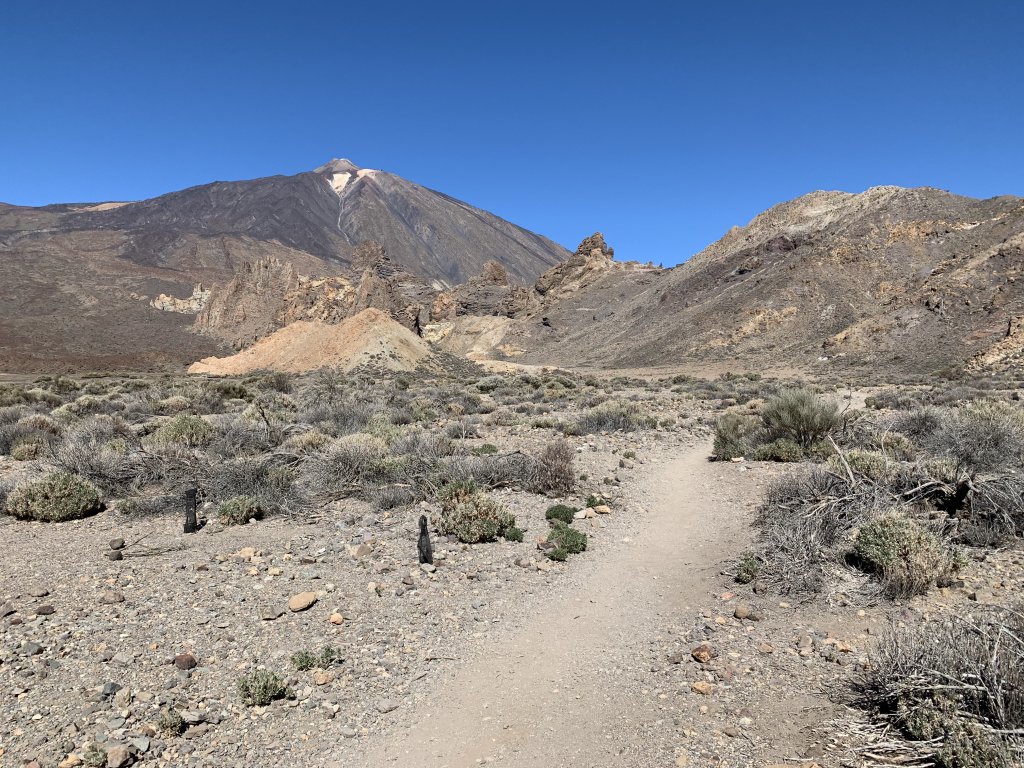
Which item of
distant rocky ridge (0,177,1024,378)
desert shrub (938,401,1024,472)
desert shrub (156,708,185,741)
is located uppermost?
distant rocky ridge (0,177,1024,378)

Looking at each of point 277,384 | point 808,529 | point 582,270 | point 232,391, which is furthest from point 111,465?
point 582,270

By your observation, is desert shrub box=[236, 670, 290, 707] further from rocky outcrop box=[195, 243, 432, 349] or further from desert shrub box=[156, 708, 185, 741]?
rocky outcrop box=[195, 243, 432, 349]

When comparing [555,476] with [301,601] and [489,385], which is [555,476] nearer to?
[301,601]

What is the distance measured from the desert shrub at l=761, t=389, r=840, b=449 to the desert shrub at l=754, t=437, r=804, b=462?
46 centimetres

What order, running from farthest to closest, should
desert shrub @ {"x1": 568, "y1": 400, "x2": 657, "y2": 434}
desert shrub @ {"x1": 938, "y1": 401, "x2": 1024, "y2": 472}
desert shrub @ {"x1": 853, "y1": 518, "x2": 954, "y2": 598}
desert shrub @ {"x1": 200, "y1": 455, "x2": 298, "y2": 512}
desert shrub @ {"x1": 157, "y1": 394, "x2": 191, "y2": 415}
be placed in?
desert shrub @ {"x1": 157, "y1": 394, "x2": 191, "y2": 415} → desert shrub @ {"x1": 568, "y1": 400, "x2": 657, "y2": 434} → desert shrub @ {"x1": 200, "y1": 455, "x2": 298, "y2": 512} → desert shrub @ {"x1": 938, "y1": 401, "x2": 1024, "y2": 472} → desert shrub @ {"x1": 853, "y1": 518, "x2": 954, "y2": 598}

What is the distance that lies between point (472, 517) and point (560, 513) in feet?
4.44

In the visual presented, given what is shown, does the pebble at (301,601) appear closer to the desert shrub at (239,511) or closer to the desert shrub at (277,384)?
the desert shrub at (239,511)

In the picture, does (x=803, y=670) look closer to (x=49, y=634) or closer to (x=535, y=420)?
(x=49, y=634)

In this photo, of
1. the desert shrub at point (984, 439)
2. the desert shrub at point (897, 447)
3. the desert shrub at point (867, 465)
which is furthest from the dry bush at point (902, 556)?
the desert shrub at point (897, 447)

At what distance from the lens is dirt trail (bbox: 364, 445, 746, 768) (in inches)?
141

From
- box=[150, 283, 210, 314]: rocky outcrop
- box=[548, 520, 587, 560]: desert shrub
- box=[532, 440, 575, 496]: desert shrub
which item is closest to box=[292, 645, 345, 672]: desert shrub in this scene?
box=[548, 520, 587, 560]: desert shrub

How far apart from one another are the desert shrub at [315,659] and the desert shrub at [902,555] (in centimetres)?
450

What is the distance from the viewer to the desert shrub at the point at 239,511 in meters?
7.50

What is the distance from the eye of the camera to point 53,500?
7.71 m
